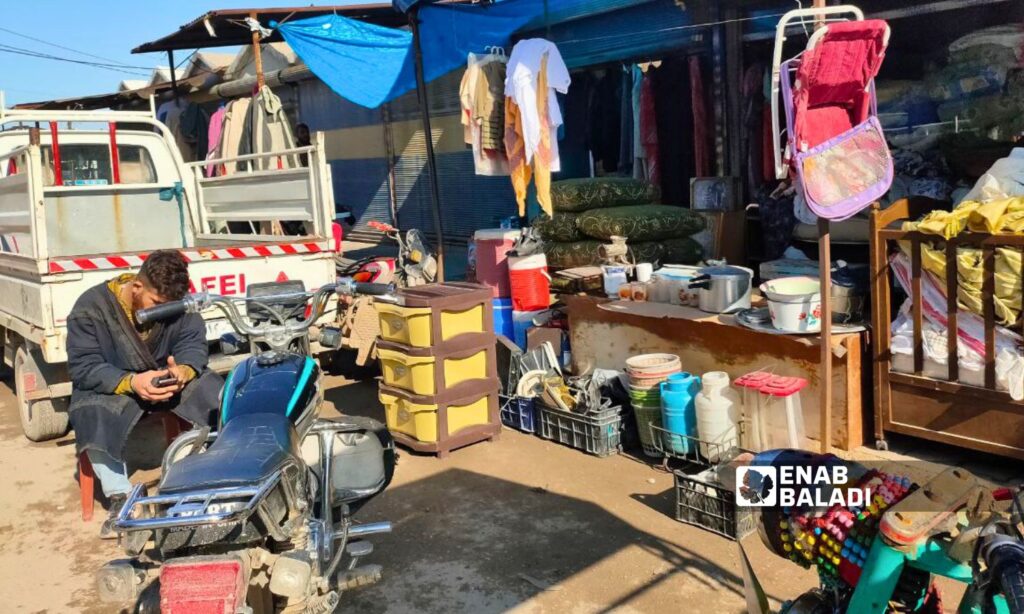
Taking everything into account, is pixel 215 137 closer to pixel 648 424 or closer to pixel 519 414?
pixel 519 414

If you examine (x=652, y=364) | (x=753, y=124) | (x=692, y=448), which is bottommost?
(x=692, y=448)

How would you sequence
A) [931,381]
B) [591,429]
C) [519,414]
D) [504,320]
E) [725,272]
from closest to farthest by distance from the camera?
[931,381], [591,429], [725,272], [519,414], [504,320]

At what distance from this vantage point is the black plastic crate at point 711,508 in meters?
4.19

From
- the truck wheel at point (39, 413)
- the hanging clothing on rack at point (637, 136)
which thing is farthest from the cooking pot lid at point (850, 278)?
the truck wheel at point (39, 413)

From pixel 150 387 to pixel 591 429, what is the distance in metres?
2.61

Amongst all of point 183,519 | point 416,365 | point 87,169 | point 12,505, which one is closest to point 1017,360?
point 416,365

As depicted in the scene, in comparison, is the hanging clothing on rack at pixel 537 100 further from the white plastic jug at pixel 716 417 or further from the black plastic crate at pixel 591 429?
the white plastic jug at pixel 716 417

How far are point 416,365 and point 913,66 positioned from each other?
4.90m

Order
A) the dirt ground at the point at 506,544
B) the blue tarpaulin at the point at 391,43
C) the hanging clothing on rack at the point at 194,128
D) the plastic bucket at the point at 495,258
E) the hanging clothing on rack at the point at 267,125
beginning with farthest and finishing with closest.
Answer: the hanging clothing on rack at the point at 194,128
the hanging clothing on rack at the point at 267,125
the blue tarpaulin at the point at 391,43
the plastic bucket at the point at 495,258
the dirt ground at the point at 506,544

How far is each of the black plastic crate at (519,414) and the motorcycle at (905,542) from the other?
3452 millimetres

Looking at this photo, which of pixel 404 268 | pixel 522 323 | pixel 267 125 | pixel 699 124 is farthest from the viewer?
pixel 267 125

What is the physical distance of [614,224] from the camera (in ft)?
23.8

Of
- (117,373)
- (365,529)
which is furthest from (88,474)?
(365,529)

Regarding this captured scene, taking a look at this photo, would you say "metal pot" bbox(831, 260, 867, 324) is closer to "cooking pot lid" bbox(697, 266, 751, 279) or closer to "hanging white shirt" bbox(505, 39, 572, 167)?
"cooking pot lid" bbox(697, 266, 751, 279)
